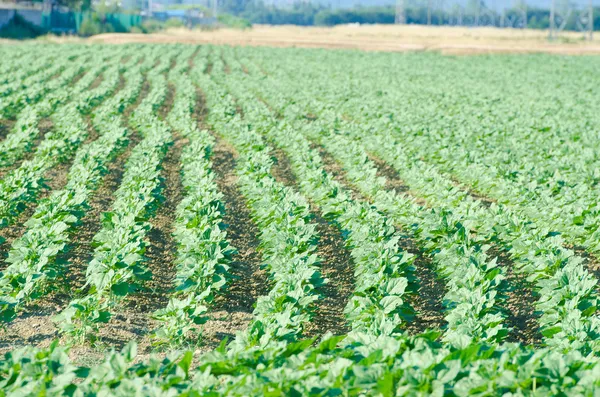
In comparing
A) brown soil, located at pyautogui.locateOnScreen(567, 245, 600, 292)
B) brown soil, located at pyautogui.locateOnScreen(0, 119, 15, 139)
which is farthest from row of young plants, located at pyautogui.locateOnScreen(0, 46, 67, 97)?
brown soil, located at pyautogui.locateOnScreen(567, 245, 600, 292)

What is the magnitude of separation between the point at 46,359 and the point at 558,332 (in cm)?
358

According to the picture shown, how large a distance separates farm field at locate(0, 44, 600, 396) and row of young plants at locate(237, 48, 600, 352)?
0.08 feet

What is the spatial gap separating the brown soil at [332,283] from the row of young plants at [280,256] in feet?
0.44

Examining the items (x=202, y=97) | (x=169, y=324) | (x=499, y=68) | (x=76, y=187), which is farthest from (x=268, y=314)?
(x=499, y=68)

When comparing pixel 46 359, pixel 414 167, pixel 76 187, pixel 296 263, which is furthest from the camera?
pixel 414 167

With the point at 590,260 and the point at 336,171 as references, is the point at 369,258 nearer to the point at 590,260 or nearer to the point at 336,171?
the point at 590,260

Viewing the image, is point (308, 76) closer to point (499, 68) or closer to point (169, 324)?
point (499, 68)

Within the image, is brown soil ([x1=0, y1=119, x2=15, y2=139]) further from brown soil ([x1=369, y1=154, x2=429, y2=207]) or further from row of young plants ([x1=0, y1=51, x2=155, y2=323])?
brown soil ([x1=369, y1=154, x2=429, y2=207])

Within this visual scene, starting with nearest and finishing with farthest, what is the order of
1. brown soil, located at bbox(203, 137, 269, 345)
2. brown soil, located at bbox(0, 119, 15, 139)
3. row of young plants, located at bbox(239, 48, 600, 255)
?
brown soil, located at bbox(203, 137, 269, 345)
row of young plants, located at bbox(239, 48, 600, 255)
brown soil, located at bbox(0, 119, 15, 139)

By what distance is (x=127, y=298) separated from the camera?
6.81m

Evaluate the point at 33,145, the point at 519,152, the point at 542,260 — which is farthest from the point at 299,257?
the point at 33,145

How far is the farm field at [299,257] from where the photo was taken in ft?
13.8

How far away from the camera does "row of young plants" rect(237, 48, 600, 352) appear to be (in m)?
5.37

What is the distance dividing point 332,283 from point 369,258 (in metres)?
0.69
